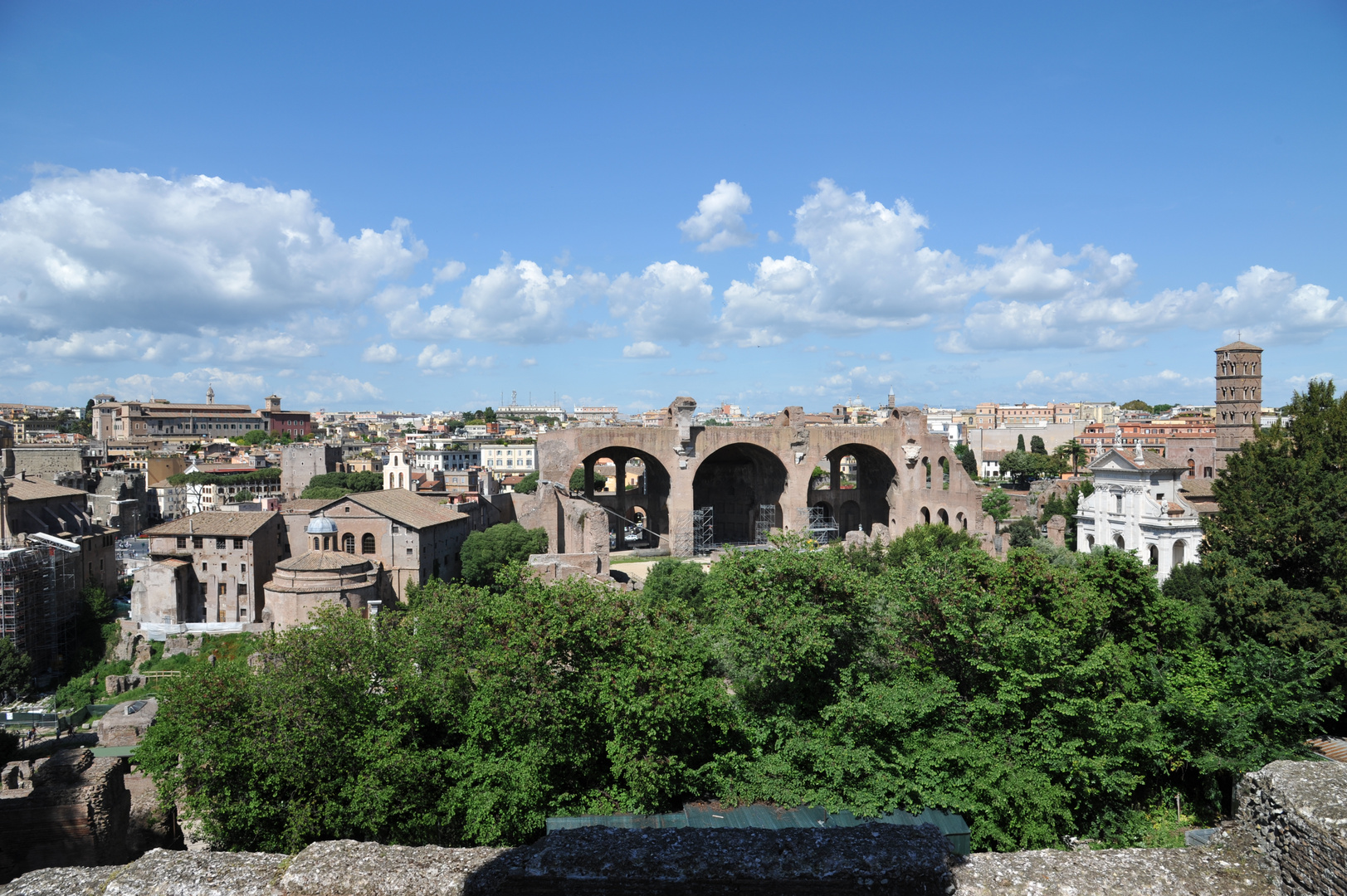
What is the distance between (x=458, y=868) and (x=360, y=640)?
29.6 feet

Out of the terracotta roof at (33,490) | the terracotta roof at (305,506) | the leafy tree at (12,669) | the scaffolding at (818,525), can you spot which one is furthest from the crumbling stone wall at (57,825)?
the terracotta roof at (33,490)

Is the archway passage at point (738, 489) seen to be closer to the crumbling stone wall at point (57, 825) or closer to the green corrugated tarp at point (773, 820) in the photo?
the green corrugated tarp at point (773, 820)

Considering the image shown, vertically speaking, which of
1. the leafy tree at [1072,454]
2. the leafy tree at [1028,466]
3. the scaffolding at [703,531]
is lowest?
the scaffolding at [703,531]

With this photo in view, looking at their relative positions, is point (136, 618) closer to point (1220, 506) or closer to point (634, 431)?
Result: point (634, 431)

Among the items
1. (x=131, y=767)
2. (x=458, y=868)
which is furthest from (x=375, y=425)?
(x=458, y=868)

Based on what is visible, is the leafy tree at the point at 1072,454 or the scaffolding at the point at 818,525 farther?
the leafy tree at the point at 1072,454

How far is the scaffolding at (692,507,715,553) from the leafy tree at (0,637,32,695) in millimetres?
32780

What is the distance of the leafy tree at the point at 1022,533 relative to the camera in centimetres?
4419

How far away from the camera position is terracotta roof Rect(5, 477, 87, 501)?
4666 centimetres

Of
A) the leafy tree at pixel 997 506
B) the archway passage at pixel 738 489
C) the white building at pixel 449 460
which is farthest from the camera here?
the white building at pixel 449 460

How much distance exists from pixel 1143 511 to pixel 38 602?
5165cm

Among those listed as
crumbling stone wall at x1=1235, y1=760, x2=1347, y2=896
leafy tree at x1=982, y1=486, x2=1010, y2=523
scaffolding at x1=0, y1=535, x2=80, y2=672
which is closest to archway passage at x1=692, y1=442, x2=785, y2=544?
leafy tree at x1=982, y1=486, x2=1010, y2=523

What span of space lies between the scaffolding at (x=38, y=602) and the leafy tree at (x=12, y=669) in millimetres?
1890

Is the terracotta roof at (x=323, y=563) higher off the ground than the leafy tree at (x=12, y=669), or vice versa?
the terracotta roof at (x=323, y=563)
